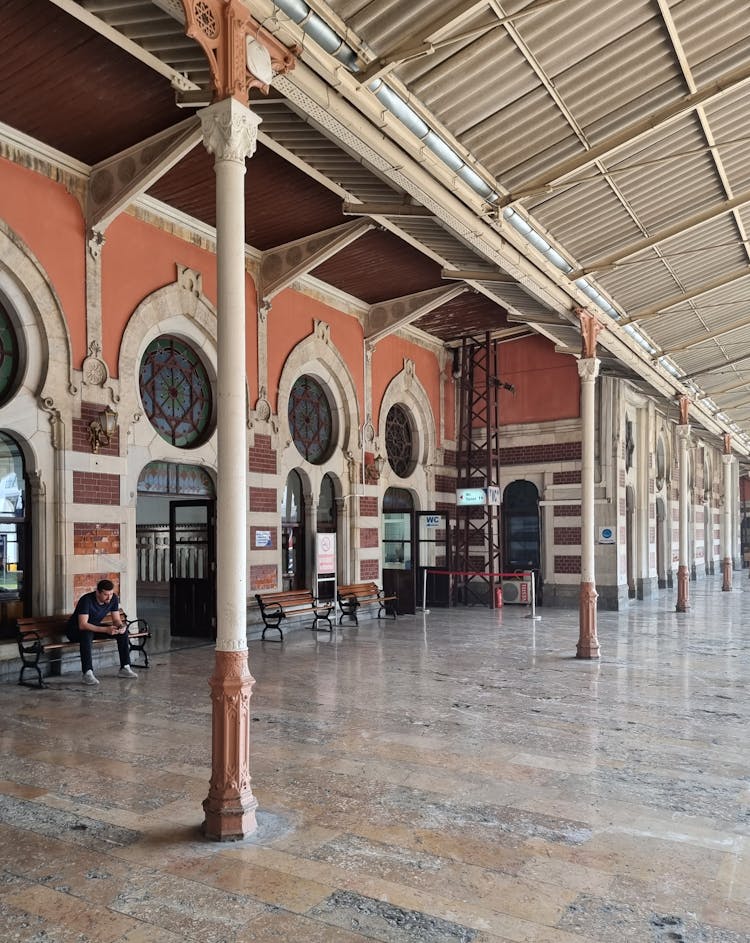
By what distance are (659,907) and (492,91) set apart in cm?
619

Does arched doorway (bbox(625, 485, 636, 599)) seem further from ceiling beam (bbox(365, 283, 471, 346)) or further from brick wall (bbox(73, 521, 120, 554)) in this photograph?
Result: brick wall (bbox(73, 521, 120, 554))

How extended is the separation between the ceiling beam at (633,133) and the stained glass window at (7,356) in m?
5.59

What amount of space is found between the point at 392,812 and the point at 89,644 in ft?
16.1

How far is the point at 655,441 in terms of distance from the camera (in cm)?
2116

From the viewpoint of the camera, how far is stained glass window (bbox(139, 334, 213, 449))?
10.3 m

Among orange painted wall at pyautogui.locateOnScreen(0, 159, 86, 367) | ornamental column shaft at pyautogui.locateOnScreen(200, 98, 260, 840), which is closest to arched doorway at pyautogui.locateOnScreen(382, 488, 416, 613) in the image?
orange painted wall at pyautogui.locateOnScreen(0, 159, 86, 367)

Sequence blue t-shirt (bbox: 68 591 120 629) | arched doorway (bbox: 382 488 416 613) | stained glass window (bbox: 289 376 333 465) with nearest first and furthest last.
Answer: blue t-shirt (bbox: 68 591 120 629), stained glass window (bbox: 289 376 333 465), arched doorway (bbox: 382 488 416 613)

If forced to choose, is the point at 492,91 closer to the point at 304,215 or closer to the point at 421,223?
the point at 421,223

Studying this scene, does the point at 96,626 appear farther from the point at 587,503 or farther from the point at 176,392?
the point at 587,503

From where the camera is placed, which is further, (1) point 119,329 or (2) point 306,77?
(1) point 119,329

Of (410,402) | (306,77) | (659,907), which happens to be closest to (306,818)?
(659,907)

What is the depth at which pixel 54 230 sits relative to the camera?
884cm

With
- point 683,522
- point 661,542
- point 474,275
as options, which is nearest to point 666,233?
point 474,275

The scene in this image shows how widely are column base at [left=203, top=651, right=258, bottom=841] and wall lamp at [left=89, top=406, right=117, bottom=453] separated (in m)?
5.45
